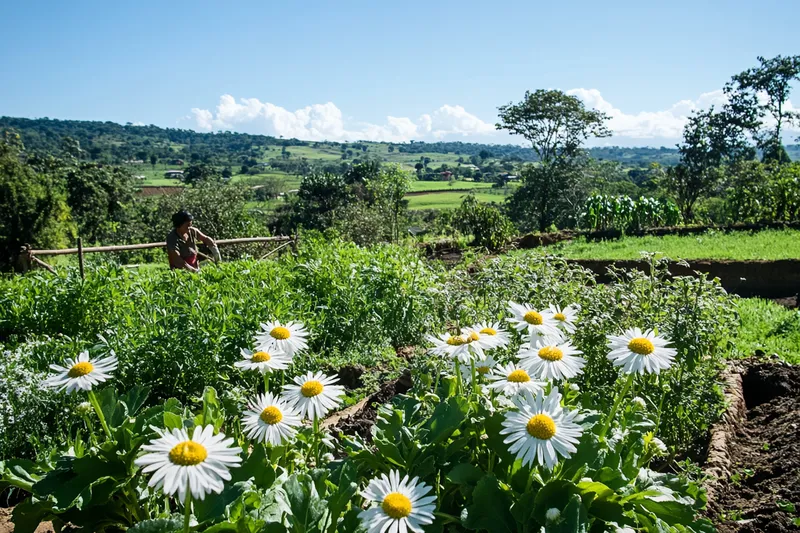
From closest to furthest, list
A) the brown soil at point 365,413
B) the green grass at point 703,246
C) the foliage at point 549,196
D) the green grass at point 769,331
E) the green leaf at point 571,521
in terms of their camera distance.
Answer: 1. the green leaf at point 571,521
2. the brown soil at point 365,413
3. the green grass at point 769,331
4. the green grass at point 703,246
5. the foliage at point 549,196

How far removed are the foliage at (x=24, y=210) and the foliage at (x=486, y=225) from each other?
45.5ft

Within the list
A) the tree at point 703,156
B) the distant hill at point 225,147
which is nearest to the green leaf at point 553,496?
the tree at point 703,156

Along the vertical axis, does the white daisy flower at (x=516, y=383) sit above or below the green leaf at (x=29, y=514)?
above

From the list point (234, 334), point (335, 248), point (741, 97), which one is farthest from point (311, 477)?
point (741, 97)

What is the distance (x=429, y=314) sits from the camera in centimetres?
574

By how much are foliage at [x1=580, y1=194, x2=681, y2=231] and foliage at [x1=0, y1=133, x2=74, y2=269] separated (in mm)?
17271

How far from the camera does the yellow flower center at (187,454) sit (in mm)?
1397

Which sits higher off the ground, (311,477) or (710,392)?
(311,477)

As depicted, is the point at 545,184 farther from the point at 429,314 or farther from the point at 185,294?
the point at 185,294

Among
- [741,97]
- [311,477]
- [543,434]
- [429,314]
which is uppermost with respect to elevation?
[741,97]

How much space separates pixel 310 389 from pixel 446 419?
48 centimetres

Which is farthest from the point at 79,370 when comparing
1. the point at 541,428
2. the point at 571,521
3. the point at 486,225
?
the point at 486,225

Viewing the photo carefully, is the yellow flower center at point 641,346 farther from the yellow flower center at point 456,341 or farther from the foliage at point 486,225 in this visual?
the foliage at point 486,225

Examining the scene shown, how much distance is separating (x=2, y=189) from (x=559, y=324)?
2114cm
